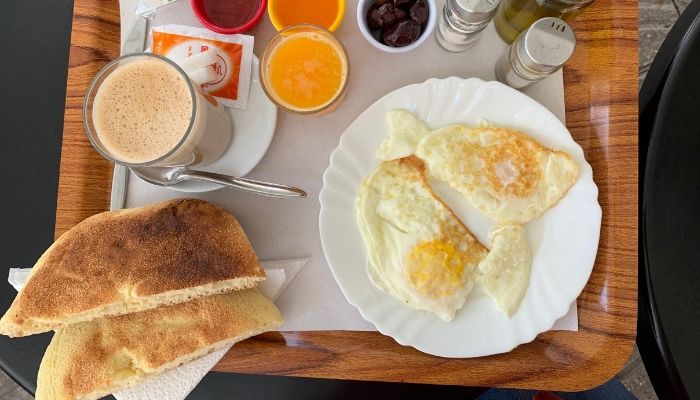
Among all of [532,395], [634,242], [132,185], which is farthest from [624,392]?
[132,185]

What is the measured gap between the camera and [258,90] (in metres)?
1.22

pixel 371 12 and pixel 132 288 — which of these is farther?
pixel 371 12

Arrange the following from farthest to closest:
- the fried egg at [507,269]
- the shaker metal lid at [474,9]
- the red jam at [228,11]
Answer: the red jam at [228,11]
the fried egg at [507,269]
the shaker metal lid at [474,9]

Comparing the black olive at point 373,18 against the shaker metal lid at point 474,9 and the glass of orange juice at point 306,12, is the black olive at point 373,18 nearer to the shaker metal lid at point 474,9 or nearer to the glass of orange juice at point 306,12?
the glass of orange juice at point 306,12

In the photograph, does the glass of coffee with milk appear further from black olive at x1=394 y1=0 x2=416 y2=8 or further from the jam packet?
black olive at x1=394 y1=0 x2=416 y2=8

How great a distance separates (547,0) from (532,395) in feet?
3.90

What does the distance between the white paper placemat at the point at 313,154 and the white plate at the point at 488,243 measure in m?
0.08

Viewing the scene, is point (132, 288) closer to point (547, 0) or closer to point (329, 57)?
point (329, 57)

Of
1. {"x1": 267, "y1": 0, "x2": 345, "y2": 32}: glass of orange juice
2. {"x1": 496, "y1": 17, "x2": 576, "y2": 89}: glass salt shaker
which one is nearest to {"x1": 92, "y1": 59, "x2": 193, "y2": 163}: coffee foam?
{"x1": 267, "y1": 0, "x2": 345, "y2": 32}: glass of orange juice

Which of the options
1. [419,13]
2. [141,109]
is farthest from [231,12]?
[419,13]

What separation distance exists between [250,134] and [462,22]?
0.57 meters

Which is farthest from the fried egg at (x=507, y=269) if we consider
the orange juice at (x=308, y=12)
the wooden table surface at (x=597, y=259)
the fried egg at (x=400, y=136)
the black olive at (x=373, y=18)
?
the orange juice at (x=308, y=12)

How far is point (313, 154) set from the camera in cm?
122

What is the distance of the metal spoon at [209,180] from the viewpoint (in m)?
1.13
